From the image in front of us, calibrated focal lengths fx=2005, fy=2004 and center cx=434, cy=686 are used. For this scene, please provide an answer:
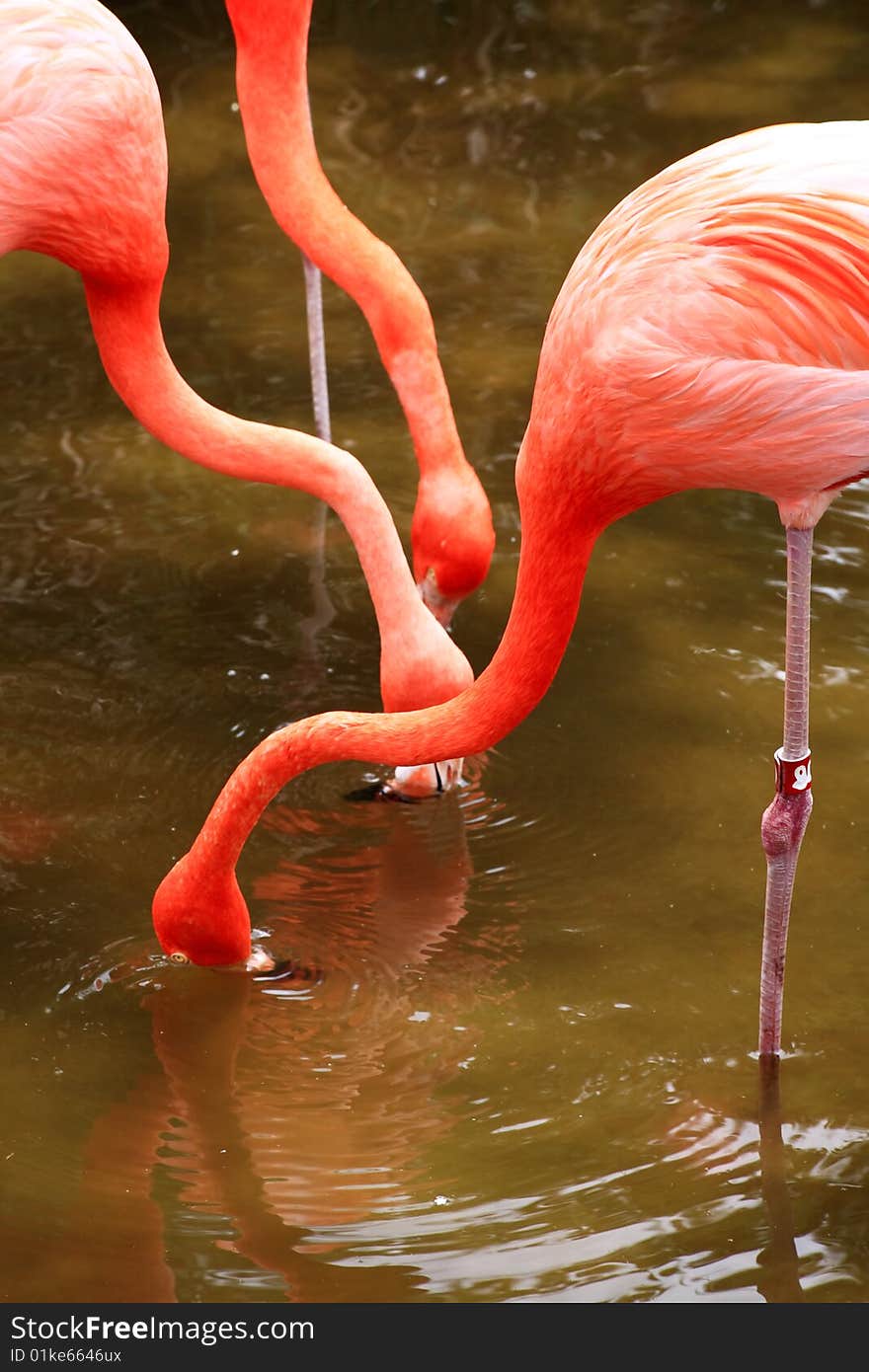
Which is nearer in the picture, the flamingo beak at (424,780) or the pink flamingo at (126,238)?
the pink flamingo at (126,238)

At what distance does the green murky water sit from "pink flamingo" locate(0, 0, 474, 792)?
455 mm

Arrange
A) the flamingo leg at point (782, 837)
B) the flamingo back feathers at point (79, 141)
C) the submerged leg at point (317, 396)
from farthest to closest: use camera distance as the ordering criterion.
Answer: the submerged leg at point (317, 396) < the flamingo back feathers at point (79, 141) < the flamingo leg at point (782, 837)

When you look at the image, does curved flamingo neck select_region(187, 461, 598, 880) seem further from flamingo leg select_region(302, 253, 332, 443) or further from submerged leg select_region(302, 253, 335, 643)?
flamingo leg select_region(302, 253, 332, 443)


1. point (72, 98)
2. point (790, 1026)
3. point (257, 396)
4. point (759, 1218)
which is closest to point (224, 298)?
point (257, 396)

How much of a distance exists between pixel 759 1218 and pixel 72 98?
2086 millimetres

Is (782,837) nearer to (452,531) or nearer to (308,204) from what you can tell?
(452,531)

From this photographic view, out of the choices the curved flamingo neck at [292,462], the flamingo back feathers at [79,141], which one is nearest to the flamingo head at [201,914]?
the curved flamingo neck at [292,462]

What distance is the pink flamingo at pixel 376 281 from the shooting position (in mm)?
3729

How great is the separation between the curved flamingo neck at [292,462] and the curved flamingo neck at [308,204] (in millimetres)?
362

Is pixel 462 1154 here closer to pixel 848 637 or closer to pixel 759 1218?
pixel 759 1218

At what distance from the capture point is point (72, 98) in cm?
333

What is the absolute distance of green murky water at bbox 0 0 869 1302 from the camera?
2760 millimetres

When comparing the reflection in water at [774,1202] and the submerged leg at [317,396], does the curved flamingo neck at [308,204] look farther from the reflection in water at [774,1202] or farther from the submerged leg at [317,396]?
the reflection in water at [774,1202]

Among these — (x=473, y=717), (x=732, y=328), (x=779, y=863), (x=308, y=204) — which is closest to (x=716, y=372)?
(x=732, y=328)
